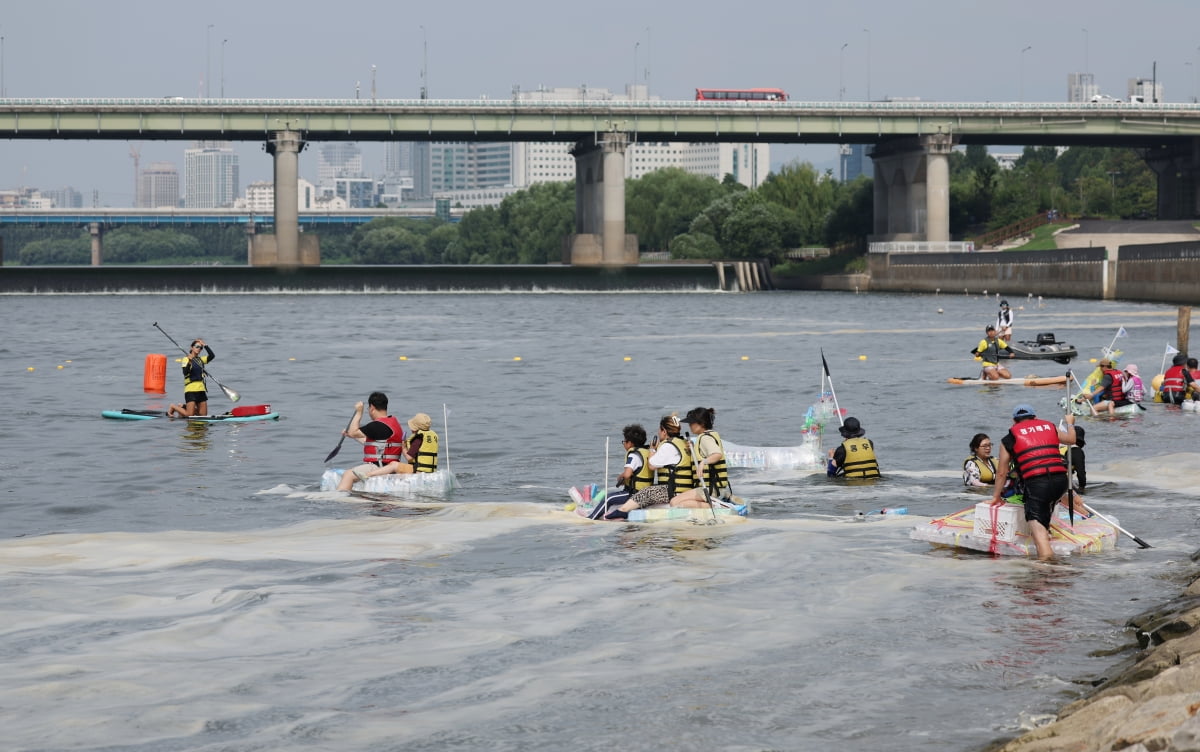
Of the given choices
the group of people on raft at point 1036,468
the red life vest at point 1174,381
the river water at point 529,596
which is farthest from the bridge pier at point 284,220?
the group of people on raft at point 1036,468

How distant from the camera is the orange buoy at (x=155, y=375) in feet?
148

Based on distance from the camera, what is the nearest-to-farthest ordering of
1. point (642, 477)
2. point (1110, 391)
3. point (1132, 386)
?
1. point (642, 477)
2. point (1110, 391)
3. point (1132, 386)

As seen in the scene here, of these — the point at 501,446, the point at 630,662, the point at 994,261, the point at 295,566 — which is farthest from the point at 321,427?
the point at 994,261

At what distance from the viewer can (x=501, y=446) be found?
33.2 meters

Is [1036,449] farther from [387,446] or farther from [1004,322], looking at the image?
[1004,322]

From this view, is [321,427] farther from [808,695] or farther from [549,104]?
[549,104]

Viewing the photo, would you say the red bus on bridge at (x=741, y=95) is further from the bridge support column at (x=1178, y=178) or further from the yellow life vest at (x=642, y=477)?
the yellow life vest at (x=642, y=477)

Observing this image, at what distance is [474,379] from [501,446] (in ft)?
58.0

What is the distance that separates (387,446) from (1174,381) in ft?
66.4

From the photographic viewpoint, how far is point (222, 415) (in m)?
37.7

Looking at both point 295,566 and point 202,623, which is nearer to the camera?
point 202,623

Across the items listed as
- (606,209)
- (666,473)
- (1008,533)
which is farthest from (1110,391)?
(606,209)

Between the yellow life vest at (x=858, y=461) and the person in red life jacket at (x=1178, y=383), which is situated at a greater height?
the person in red life jacket at (x=1178, y=383)

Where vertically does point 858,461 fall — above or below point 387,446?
below
